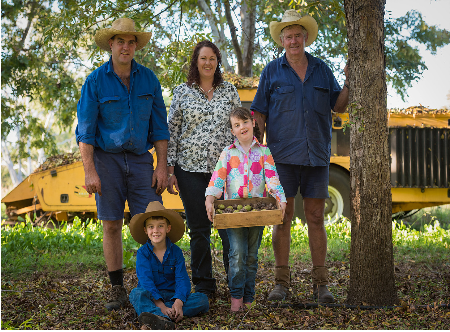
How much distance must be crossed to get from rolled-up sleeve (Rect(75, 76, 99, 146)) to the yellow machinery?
4123mm

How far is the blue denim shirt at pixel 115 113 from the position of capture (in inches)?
142

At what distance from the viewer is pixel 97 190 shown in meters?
3.56

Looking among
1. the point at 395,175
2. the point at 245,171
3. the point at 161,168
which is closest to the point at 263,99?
the point at 245,171

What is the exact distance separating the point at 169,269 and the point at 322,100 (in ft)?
6.42

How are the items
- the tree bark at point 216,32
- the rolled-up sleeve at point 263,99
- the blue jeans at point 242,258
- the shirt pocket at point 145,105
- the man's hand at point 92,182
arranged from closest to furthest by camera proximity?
1. the blue jeans at point 242,258
2. the man's hand at point 92,182
3. the shirt pocket at point 145,105
4. the rolled-up sleeve at point 263,99
5. the tree bark at point 216,32

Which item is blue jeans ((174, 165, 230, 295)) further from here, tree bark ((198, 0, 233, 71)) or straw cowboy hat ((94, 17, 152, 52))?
tree bark ((198, 0, 233, 71))

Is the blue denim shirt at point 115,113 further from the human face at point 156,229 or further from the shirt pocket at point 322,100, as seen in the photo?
the shirt pocket at point 322,100

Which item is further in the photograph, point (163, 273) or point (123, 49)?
point (123, 49)

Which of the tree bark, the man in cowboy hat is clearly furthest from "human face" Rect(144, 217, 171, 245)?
the tree bark

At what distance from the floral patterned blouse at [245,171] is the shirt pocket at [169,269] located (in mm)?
694

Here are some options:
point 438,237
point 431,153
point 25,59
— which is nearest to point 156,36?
point 25,59

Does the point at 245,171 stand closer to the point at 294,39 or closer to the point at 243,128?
the point at 243,128

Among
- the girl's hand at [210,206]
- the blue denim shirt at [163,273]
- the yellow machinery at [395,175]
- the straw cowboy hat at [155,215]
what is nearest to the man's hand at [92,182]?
the straw cowboy hat at [155,215]

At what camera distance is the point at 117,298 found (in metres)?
3.71
